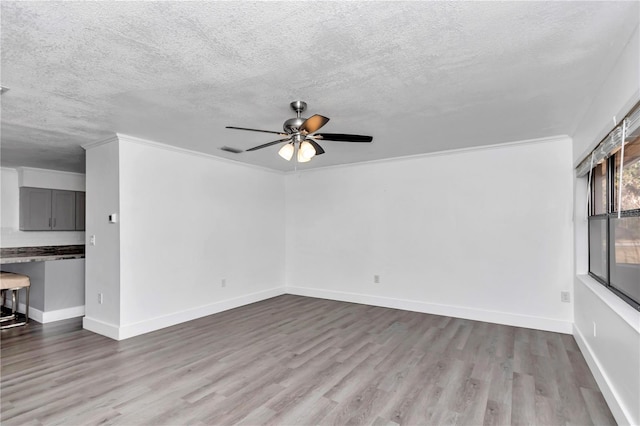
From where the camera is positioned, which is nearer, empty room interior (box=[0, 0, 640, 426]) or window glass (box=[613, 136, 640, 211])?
empty room interior (box=[0, 0, 640, 426])

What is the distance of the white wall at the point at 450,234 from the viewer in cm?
408

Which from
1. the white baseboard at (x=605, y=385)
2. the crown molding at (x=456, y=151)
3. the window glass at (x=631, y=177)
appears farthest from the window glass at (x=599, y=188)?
the white baseboard at (x=605, y=385)

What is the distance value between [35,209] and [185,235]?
136 inches

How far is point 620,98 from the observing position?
6.89ft

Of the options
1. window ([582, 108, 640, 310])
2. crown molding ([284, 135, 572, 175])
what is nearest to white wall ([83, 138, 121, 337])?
crown molding ([284, 135, 572, 175])

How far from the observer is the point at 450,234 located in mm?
4723

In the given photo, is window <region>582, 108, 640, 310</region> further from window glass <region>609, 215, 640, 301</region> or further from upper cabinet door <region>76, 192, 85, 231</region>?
upper cabinet door <region>76, 192, 85, 231</region>

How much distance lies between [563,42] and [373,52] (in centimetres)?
→ 110

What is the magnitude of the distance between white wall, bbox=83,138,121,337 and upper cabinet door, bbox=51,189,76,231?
8.47 ft

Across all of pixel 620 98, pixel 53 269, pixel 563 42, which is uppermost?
pixel 563 42

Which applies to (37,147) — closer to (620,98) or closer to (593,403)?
(620,98)

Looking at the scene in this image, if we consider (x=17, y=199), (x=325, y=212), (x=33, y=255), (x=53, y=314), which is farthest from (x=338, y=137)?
(x=17, y=199)

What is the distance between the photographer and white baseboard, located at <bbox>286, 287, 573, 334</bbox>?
4.01m

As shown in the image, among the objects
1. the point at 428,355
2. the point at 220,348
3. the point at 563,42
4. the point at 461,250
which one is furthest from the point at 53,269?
the point at 563,42
